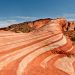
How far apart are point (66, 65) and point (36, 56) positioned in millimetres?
3286

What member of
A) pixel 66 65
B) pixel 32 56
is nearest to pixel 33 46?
pixel 32 56

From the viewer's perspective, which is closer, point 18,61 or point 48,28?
point 18,61

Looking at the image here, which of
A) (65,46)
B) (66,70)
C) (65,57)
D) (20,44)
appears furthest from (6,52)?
(65,46)

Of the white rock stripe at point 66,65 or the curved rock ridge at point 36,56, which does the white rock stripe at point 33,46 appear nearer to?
the curved rock ridge at point 36,56

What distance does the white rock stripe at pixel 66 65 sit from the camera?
21938 millimetres

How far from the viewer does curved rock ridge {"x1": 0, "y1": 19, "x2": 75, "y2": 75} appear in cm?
1889

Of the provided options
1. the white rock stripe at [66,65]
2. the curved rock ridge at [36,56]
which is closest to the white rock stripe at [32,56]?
the curved rock ridge at [36,56]

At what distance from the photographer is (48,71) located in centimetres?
1988

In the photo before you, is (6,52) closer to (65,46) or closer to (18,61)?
(18,61)

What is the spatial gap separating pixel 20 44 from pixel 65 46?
26.1ft

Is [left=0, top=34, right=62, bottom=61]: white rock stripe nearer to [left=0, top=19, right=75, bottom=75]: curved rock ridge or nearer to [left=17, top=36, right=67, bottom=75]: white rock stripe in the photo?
[left=0, top=19, right=75, bottom=75]: curved rock ridge

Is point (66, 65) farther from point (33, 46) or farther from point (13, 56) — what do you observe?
point (13, 56)

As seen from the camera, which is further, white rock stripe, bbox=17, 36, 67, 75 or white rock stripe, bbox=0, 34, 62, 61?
white rock stripe, bbox=0, 34, 62, 61

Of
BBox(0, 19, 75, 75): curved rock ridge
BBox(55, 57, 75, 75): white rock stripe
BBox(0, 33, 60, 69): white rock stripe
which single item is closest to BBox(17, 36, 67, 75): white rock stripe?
BBox(0, 19, 75, 75): curved rock ridge
